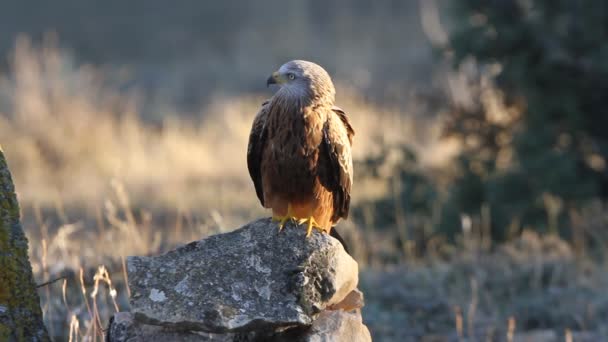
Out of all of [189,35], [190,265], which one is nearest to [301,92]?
[190,265]

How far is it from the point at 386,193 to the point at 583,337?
10.7 ft

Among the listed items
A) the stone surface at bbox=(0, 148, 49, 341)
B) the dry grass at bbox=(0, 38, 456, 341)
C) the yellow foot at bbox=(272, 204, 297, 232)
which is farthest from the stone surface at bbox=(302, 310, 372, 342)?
the dry grass at bbox=(0, 38, 456, 341)

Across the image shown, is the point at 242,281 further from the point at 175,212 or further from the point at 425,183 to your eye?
the point at 175,212

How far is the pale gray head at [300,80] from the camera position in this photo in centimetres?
409

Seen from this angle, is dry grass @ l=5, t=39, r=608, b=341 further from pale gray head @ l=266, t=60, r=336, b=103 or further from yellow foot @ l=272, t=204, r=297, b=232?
pale gray head @ l=266, t=60, r=336, b=103

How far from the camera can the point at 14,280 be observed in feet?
11.0

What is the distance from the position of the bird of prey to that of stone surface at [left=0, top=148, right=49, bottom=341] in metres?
1.11

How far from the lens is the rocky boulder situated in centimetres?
328

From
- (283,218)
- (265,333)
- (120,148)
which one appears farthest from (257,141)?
(120,148)

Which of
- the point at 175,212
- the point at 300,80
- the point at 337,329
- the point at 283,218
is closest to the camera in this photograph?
the point at 337,329

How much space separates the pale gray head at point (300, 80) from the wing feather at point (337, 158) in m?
0.17

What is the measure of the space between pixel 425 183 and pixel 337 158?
185 inches

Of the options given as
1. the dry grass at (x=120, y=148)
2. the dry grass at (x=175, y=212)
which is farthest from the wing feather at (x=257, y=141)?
the dry grass at (x=120, y=148)

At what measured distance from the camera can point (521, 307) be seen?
6.36 metres
